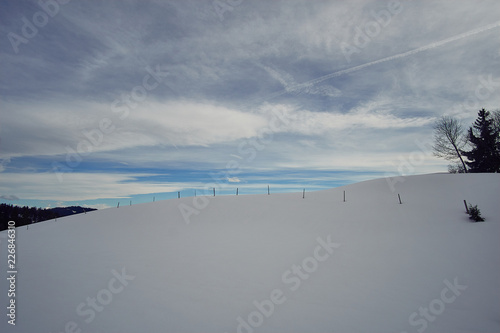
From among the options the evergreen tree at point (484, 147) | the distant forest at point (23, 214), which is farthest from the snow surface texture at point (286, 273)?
the distant forest at point (23, 214)

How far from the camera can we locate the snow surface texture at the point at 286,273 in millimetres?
7844

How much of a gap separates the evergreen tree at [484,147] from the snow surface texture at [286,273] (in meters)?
17.9

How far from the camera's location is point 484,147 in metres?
36.1

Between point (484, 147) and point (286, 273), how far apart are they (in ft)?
142

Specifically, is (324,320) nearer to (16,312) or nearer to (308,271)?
(308,271)

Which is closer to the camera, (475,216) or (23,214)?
(475,216)

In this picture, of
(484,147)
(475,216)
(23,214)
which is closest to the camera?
(475,216)

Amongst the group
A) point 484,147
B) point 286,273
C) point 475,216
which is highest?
point 484,147

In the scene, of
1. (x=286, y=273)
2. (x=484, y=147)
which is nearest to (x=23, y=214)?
(x=286, y=273)

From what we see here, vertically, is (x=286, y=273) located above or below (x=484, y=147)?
below

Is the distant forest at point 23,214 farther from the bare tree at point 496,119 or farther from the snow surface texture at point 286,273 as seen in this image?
the bare tree at point 496,119

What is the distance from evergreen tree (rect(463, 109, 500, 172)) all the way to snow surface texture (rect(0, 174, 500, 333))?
58.9ft

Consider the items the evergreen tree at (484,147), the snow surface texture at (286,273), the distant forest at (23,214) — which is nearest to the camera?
the snow surface texture at (286,273)

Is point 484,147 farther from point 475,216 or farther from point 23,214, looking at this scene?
point 23,214
